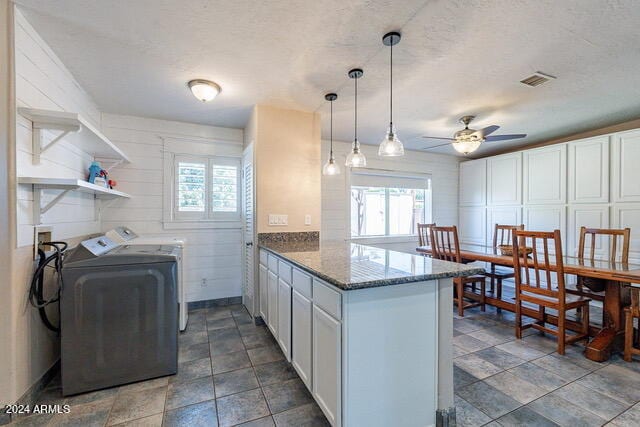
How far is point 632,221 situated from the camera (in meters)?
3.29

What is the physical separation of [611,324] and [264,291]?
329 cm

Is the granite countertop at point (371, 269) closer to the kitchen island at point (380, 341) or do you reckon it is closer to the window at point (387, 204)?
the kitchen island at point (380, 341)

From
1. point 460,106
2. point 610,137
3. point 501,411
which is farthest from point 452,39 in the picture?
point 610,137

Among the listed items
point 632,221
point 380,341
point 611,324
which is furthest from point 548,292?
point 380,341

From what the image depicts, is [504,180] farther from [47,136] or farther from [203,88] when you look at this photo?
[47,136]

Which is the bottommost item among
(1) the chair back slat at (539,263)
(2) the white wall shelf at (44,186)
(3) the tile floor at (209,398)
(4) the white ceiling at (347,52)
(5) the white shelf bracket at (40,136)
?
(3) the tile floor at (209,398)

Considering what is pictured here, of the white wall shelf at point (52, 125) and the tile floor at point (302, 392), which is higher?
the white wall shelf at point (52, 125)

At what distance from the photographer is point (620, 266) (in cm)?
249

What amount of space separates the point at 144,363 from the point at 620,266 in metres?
4.08

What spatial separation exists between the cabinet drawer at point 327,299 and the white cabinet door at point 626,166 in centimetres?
410

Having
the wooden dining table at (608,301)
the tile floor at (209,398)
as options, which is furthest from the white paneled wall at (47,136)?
the wooden dining table at (608,301)

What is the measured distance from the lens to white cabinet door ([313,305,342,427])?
138 centimetres

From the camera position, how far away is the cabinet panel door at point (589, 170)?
3516 mm

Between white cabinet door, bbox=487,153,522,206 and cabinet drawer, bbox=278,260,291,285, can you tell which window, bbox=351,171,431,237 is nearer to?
white cabinet door, bbox=487,153,522,206
